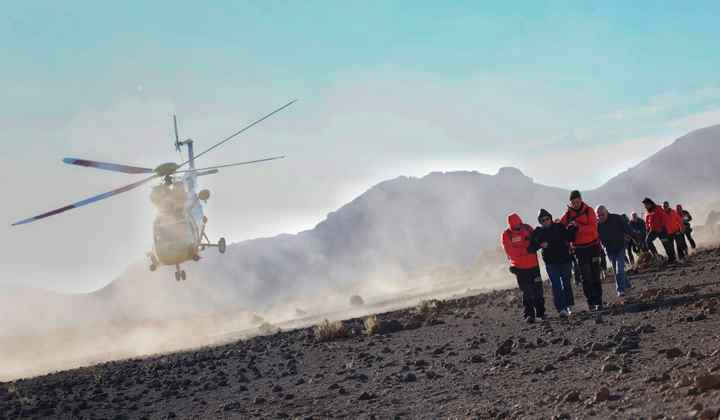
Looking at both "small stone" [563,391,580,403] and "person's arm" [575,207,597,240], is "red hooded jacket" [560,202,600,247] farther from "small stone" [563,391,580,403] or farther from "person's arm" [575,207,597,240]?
"small stone" [563,391,580,403]

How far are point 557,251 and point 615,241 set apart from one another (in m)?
2.90

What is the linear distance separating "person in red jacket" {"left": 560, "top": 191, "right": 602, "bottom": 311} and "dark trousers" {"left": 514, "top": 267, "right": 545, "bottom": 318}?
830mm

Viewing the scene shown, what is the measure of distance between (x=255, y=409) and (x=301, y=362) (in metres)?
4.78

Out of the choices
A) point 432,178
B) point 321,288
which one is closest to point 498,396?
point 321,288

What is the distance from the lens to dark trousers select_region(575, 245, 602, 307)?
45.5ft

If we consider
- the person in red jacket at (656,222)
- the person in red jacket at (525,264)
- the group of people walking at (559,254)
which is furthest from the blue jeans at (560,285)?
the person in red jacket at (656,222)

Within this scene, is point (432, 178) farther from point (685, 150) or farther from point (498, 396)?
point (498, 396)

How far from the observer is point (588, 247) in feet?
45.8

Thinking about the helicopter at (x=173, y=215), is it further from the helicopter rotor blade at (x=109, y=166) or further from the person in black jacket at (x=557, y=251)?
the person in black jacket at (x=557, y=251)

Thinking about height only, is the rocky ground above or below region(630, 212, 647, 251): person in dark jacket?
below

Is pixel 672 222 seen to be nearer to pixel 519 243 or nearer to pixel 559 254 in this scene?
pixel 559 254

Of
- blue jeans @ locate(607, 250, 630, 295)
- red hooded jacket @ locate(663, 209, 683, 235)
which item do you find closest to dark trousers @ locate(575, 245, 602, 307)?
blue jeans @ locate(607, 250, 630, 295)

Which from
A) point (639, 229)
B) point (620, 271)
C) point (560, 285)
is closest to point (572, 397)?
point (560, 285)

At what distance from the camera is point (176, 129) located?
3678 centimetres
